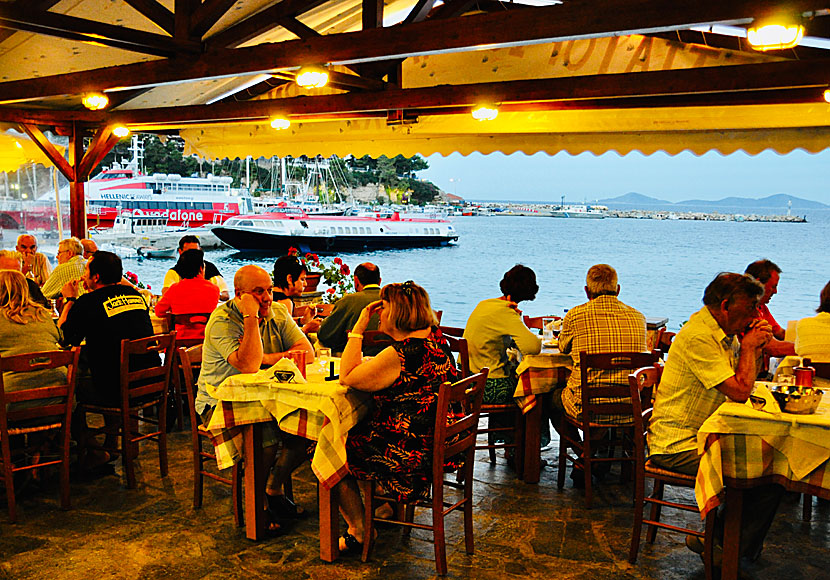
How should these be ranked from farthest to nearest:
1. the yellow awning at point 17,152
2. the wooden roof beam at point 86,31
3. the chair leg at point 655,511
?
the yellow awning at point 17,152
the wooden roof beam at point 86,31
the chair leg at point 655,511

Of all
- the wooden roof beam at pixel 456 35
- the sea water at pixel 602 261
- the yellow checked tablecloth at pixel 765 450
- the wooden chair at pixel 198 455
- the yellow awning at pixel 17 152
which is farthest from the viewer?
the sea water at pixel 602 261

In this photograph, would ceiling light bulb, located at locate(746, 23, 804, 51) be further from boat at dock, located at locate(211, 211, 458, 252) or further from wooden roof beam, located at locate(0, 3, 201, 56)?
boat at dock, located at locate(211, 211, 458, 252)

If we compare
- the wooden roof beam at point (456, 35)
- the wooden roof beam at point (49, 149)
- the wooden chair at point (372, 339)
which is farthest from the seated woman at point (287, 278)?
the wooden roof beam at point (49, 149)

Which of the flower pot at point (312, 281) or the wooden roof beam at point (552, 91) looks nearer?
the wooden roof beam at point (552, 91)

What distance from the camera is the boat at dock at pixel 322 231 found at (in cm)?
2747

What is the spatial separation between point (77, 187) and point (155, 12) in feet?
14.9

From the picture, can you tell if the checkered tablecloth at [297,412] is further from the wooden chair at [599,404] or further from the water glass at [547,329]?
the water glass at [547,329]

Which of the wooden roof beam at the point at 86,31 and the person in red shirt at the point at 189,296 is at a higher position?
the wooden roof beam at the point at 86,31

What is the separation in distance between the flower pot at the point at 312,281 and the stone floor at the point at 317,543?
255cm

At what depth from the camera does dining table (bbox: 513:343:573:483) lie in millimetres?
4504

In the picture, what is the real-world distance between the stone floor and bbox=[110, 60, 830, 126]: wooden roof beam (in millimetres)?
2672

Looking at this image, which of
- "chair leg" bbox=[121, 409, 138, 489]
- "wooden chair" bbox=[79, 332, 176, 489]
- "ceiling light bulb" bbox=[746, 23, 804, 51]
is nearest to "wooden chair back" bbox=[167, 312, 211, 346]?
"wooden chair" bbox=[79, 332, 176, 489]

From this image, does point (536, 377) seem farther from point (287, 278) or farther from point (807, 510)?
point (287, 278)

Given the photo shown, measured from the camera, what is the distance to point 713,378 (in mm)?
3121
